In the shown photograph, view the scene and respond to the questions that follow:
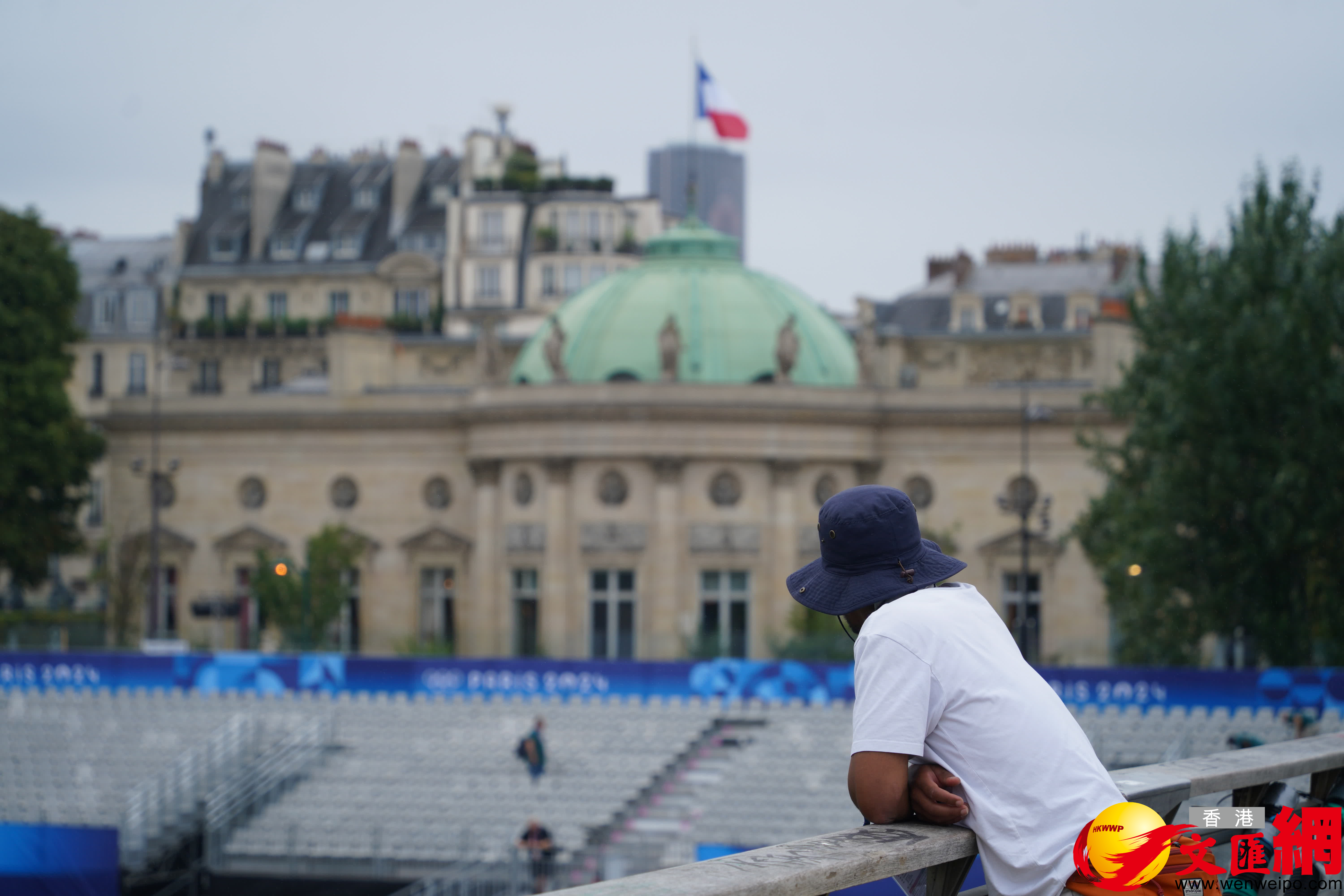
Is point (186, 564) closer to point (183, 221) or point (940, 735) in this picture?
point (183, 221)

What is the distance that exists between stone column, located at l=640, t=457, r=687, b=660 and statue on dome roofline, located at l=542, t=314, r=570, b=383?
4107 millimetres

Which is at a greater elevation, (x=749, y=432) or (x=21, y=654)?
(x=749, y=432)

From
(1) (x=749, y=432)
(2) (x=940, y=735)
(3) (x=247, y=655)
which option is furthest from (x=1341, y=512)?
(2) (x=940, y=735)

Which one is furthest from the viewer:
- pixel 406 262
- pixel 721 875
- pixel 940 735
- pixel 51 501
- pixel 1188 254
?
pixel 406 262

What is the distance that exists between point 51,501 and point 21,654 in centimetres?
1754

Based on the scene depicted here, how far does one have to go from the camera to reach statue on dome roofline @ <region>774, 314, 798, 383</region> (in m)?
57.5

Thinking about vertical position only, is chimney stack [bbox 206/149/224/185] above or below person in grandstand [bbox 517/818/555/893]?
above

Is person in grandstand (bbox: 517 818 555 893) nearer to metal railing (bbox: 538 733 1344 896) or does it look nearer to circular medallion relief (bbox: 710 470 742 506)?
circular medallion relief (bbox: 710 470 742 506)

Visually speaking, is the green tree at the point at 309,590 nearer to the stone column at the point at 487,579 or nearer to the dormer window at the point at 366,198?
the stone column at the point at 487,579

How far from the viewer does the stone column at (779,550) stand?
5650 centimetres

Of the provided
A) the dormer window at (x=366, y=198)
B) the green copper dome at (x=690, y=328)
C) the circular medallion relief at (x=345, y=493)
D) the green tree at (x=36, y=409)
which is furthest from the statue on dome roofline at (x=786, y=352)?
the dormer window at (x=366, y=198)

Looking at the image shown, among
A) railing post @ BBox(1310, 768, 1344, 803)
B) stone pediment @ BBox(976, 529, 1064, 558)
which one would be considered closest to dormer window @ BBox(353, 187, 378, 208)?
stone pediment @ BBox(976, 529, 1064, 558)

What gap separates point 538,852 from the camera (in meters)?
32.8

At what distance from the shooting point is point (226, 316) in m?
90.8
